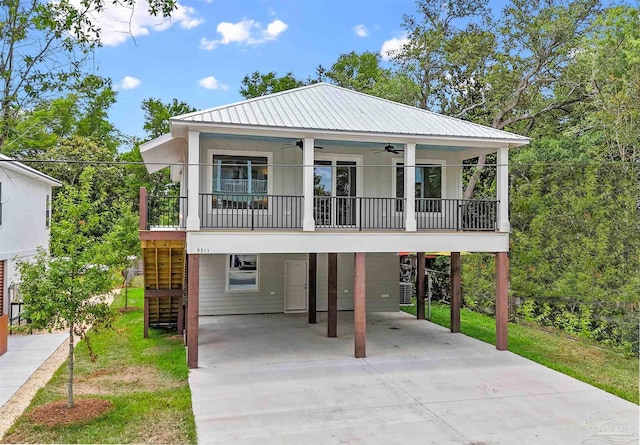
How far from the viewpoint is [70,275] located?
741cm

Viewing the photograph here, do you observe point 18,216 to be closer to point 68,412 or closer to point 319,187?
point 319,187

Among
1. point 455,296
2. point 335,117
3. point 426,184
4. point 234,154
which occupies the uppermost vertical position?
point 335,117

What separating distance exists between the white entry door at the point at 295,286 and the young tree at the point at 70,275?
9412 mm

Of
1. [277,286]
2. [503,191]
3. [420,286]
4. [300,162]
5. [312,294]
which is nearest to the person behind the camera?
[503,191]

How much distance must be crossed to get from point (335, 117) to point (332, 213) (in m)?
2.66

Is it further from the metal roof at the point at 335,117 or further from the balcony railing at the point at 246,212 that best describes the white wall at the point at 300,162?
the metal roof at the point at 335,117

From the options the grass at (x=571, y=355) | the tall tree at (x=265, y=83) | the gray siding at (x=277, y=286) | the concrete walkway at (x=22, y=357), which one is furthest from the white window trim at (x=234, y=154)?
the tall tree at (x=265, y=83)

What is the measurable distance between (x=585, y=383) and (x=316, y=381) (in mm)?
5036

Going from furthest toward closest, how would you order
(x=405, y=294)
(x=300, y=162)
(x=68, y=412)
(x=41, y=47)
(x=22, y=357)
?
1. (x=405, y=294)
2. (x=300, y=162)
3. (x=22, y=357)
4. (x=68, y=412)
5. (x=41, y=47)

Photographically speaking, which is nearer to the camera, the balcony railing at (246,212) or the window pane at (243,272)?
the balcony railing at (246,212)

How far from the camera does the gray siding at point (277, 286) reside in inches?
648

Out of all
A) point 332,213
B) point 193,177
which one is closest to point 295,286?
point 332,213

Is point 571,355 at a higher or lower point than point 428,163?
lower

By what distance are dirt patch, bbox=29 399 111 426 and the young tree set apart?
17cm
